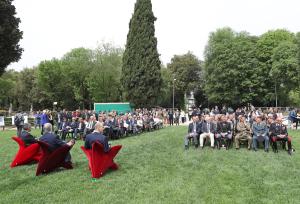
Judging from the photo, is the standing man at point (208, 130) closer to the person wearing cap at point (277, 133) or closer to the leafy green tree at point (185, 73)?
the person wearing cap at point (277, 133)

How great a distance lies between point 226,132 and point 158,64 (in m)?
24.1

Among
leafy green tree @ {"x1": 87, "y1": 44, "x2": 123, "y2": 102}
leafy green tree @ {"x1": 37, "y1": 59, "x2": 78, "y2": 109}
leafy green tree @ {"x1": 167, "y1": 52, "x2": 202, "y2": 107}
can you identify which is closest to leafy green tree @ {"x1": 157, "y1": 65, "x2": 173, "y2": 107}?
leafy green tree @ {"x1": 167, "y1": 52, "x2": 202, "y2": 107}

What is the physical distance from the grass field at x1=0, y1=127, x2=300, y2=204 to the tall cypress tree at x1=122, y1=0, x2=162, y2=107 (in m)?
25.1

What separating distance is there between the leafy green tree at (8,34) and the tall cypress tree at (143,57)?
13.1m

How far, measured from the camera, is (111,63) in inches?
2005

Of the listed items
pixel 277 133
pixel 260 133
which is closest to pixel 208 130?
pixel 260 133

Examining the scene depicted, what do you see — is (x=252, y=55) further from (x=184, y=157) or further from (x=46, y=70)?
(x=184, y=157)

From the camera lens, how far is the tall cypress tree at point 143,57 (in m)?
35.1

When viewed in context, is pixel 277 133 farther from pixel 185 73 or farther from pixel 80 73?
pixel 80 73

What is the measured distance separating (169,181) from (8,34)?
21.5 m

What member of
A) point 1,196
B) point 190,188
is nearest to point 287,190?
point 190,188

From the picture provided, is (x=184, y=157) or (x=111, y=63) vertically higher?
(x=111, y=63)

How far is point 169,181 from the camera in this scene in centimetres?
725

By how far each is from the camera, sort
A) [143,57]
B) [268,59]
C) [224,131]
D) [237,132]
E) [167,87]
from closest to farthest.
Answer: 1. [224,131]
2. [237,132]
3. [143,57]
4. [268,59]
5. [167,87]
